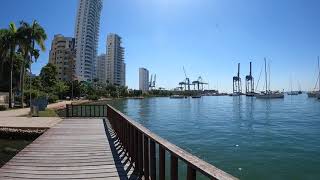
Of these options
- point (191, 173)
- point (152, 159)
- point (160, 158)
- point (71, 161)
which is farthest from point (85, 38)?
Result: point (191, 173)

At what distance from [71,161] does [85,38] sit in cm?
17454

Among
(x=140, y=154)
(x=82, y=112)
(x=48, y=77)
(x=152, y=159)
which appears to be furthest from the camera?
(x=48, y=77)

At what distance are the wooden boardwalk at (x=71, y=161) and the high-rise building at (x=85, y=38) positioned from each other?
537 ft

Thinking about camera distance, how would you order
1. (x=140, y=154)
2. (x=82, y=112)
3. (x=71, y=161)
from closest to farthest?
(x=140, y=154) < (x=71, y=161) < (x=82, y=112)

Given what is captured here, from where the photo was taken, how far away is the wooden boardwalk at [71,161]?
7785 mm

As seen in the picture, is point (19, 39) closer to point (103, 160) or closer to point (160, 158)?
point (103, 160)

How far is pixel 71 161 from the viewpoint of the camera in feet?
30.5

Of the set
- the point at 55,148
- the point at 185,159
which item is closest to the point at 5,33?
the point at 55,148

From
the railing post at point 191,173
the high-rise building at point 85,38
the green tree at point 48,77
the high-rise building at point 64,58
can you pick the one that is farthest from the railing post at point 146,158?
the high-rise building at point 85,38

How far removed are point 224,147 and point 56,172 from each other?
1343cm

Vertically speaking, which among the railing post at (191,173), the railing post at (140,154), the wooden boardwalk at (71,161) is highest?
the railing post at (191,173)

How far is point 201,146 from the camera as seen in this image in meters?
20.5

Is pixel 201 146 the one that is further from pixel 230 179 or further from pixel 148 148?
pixel 230 179

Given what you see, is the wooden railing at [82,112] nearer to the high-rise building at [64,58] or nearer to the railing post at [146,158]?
the railing post at [146,158]
